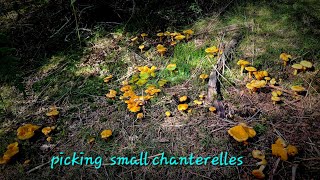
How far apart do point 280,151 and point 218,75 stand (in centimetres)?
146

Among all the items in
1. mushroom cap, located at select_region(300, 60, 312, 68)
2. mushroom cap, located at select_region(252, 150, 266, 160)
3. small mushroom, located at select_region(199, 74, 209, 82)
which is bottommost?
mushroom cap, located at select_region(252, 150, 266, 160)

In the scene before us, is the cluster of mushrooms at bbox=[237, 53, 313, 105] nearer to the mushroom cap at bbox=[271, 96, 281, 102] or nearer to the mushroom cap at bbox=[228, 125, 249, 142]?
the mushroom cap at bbox=[271, 96, 281, 102]

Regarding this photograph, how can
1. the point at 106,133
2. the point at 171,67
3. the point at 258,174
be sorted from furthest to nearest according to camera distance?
the point at 171,67
the point at 106,133
the point at 258,174

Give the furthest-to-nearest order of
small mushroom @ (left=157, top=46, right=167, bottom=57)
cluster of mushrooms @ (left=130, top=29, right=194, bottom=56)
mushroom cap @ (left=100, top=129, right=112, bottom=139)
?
cluster of mushrooms @ (left=130, top=29, right=194, bottom=56), small mushroom @ (left=157, top=46, right=167, bottom=57), mushroom cap @ (left=100, top=129, right=112, bottom=139)

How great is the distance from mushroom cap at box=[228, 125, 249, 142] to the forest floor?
175 mm

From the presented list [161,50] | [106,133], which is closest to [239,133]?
[106,133]

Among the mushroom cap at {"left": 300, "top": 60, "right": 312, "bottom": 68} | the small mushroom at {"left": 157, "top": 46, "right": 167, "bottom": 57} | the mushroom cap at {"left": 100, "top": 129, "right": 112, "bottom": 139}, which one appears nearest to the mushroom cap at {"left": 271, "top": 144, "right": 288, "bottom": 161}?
the mushroom cap at {"left": 300, "top": 60, "right": 312, "bottom": 68}

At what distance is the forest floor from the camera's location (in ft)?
7.96

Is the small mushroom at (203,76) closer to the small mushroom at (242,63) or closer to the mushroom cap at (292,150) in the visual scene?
the small mushroom at (242,63)

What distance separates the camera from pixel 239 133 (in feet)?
7.82

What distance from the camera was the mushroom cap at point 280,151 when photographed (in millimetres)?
2192

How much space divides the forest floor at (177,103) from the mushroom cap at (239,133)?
175 mm

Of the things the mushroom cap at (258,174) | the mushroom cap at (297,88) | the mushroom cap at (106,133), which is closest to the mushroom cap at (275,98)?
the mushroom cap at (297,88)

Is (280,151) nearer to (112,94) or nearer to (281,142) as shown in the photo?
(281,142)
